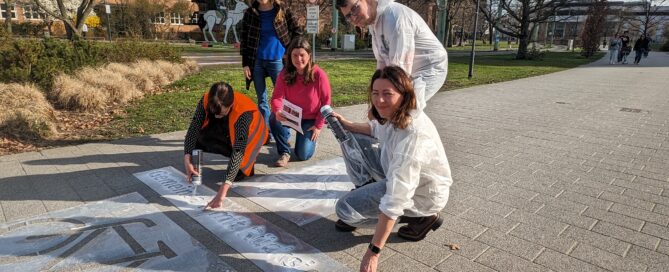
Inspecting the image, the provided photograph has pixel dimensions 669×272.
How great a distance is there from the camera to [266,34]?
4.84 metres

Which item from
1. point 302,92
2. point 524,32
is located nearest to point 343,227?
point 302,92

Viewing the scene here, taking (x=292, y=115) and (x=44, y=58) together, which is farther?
(x=44, y=58)

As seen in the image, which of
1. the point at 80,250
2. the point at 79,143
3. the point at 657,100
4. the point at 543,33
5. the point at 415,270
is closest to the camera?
the point at 415,270

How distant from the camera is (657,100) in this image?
31.7 ft

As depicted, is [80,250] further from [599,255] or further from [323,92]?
[599,255]

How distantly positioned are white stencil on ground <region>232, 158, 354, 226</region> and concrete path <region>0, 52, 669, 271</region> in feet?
0.37

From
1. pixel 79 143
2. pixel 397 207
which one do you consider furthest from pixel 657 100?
pixel 79 143

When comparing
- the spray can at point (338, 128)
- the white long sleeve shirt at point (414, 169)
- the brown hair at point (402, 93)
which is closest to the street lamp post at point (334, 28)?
the spray can at point (338, 128)

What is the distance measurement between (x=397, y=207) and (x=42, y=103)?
6196 millimetres

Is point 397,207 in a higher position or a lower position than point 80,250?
higher

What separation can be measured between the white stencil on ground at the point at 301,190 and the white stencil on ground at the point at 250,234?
0.71ft

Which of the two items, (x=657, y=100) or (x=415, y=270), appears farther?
(x=657, y=100)

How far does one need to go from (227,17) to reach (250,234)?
3344 centimetres

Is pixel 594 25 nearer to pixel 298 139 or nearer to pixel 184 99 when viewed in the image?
pixel 184 99
